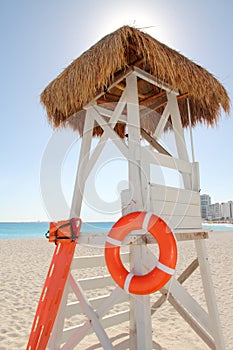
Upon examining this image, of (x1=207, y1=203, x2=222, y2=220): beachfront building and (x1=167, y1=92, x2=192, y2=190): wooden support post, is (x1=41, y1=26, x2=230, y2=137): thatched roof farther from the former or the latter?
(x1=207, y1=203, x2=222, y2=220): beachfront building

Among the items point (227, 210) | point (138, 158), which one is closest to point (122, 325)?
point (138, 158)

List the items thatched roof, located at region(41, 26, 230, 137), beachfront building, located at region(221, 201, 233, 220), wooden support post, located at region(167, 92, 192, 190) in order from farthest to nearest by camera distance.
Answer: beachfront building, located at region(221, 201, 233, 220), wooden support post, located at region(167, 92, 192, 190), thatched roof, located at region(41, 26, 230, 137)

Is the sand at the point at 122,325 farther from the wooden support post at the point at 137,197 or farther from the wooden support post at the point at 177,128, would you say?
the wooden support post at the point at 177,128

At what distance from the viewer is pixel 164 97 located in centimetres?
305

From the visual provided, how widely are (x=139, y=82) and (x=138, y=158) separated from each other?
1121 millimetres

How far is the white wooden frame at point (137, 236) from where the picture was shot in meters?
2.02

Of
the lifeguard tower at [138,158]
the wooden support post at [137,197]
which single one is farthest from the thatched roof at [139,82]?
the wooden support post at [137,197]

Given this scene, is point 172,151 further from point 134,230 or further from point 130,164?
point 134,230

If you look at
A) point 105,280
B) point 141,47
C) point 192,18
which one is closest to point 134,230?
point 105,280

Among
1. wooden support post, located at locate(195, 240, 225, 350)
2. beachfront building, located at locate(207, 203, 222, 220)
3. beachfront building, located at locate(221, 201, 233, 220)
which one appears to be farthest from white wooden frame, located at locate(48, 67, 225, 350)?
beachfront building, located at locate(207, 203, 222, 220)

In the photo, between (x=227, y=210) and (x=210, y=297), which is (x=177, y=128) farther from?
(x=227, y=210)

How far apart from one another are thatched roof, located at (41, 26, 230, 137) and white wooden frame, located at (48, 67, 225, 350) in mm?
168

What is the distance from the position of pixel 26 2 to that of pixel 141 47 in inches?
103

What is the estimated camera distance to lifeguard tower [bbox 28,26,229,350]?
A: 2.11 meters
